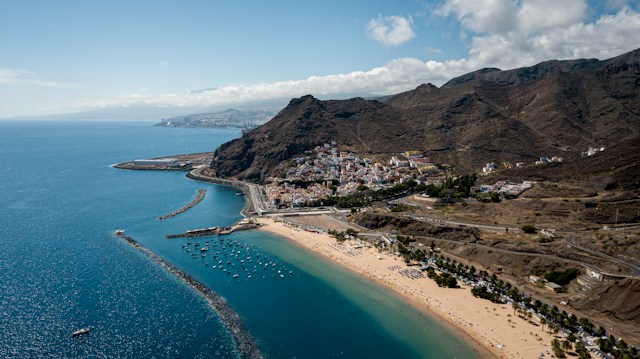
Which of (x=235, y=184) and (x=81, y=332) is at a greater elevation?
(x=235, y=184)

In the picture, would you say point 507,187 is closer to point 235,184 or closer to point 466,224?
point 466,224

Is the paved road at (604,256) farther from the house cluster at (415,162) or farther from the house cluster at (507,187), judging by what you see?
the house cluster at (415,162)

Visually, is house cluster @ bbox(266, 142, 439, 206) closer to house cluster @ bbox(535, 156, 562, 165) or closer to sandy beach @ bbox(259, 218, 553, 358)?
house cluster @ bbox(535, 156, 562, 165)

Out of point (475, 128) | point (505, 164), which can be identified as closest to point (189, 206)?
point (505, 164)

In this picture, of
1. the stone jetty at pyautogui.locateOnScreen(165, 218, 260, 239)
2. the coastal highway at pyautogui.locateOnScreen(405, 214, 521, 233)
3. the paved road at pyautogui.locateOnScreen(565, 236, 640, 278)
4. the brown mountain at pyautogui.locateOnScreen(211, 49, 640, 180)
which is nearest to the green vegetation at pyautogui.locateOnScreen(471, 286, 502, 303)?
the paved road at pyautogui.locateOnScreen(565, 236, 640, 278)

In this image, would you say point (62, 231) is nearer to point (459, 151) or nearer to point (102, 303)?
point (102, 303)

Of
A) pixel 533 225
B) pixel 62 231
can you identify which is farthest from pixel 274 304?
pixel 62 231

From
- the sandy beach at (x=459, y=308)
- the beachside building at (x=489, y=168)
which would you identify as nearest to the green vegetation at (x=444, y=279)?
the sandy beach at (x=459, y=308)

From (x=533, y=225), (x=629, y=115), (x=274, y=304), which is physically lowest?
(x=274, y=304)
